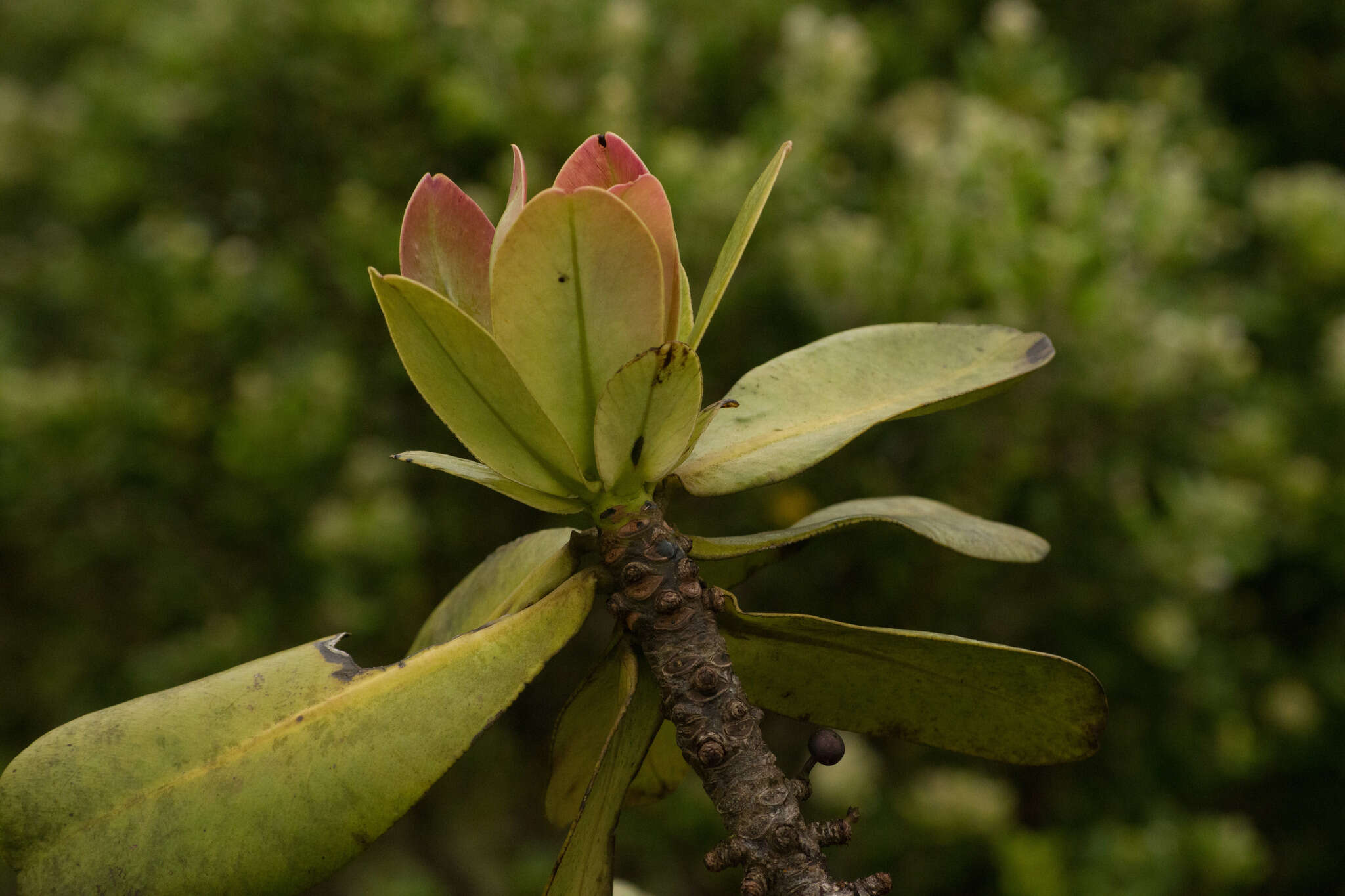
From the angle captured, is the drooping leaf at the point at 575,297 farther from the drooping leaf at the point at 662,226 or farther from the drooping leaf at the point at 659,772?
the drooping leaf at the point at 659,772

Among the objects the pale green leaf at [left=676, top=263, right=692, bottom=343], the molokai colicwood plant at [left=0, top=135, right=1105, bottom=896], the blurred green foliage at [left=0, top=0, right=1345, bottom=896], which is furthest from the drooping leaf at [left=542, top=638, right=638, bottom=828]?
the blurred green foliage at [left=0, top=0, right=1345, bottom=896]

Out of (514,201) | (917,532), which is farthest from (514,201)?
(917,532)

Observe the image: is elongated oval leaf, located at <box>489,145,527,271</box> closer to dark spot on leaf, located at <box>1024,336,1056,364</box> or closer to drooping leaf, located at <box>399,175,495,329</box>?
drooping leaf, located at <box>399,175,495,329</box>

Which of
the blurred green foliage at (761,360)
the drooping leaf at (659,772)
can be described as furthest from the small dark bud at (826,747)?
the blurred green foliage at (761,360)

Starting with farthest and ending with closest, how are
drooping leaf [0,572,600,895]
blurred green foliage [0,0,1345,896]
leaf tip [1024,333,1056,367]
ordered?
blurred green foliage [0,0,1345,896] → leaf tip [1024,333,1056,367] → drooping leaf [0,572,600,895]

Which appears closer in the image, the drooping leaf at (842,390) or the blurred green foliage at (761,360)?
the drooping leaf at (842,390)

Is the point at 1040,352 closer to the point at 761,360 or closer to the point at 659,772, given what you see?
the point at 659,772

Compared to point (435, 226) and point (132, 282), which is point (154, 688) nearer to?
point (132, 282)
